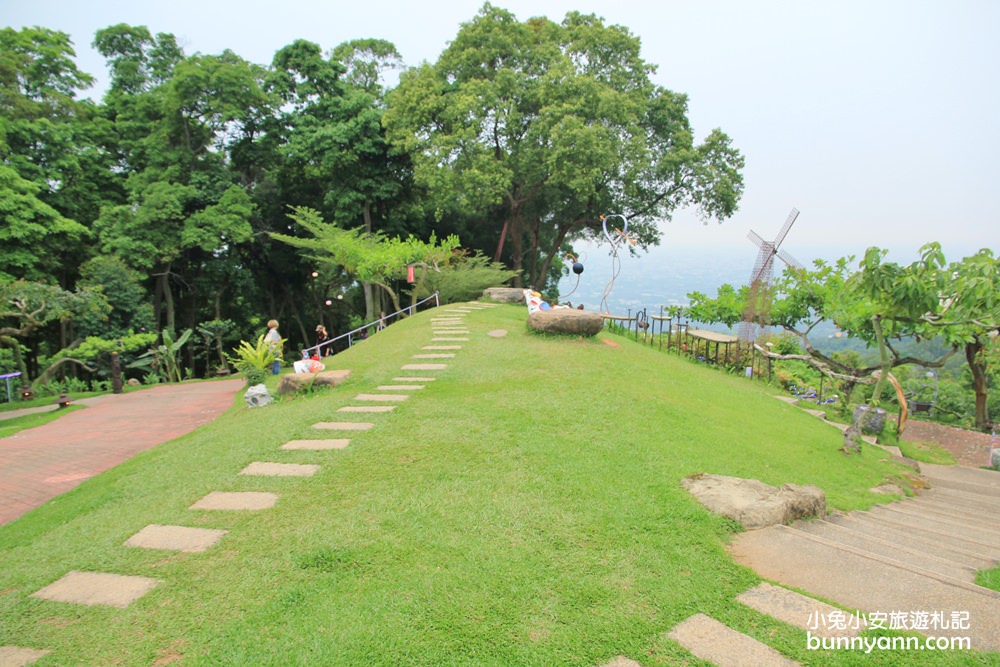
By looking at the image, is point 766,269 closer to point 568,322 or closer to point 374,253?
point 568,322

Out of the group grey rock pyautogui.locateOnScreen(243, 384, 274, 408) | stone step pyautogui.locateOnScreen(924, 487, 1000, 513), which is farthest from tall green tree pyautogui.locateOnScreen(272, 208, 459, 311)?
stone step pyautogui.locateOnScreen(924, 487, 1000, 513)

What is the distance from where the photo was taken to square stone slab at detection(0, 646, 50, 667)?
9.30ft

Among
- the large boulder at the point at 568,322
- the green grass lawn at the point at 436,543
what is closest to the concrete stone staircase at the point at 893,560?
the green grass lawn at the point at 436,543

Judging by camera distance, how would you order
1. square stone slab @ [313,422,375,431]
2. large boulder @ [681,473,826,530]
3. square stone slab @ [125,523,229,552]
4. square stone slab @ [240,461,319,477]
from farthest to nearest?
1. square stone slab @ [313,422,375,431]
2. square stone slab @ [240,461,319,477]
3. large boulder @ [681,473,826,530]
4. square stone slab @ [125,523,229,552]

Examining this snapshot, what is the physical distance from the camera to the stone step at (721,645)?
2730mm

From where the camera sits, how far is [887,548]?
395 cm

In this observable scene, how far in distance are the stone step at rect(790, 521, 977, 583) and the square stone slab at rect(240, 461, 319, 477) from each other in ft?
14.4

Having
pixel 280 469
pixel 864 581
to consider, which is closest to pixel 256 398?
pixel 280 469

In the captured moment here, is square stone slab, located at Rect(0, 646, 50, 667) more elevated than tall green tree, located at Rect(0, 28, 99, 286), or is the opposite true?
tall green tree, located at Rect(0, 28, 99, 286)

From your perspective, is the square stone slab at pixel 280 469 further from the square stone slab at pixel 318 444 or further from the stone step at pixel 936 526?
the stone step at pixel 936 526

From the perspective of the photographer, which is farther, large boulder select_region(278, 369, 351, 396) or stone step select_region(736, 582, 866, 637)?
large boulder select_region(278, 369, 351, 396)

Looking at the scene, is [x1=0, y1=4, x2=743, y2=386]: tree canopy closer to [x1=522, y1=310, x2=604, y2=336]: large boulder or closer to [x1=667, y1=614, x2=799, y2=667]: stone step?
[x1=522, y1=310, x2=604, y2=336]: large boulder

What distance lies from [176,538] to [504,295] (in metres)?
13.0

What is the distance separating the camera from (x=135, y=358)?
16.4m
